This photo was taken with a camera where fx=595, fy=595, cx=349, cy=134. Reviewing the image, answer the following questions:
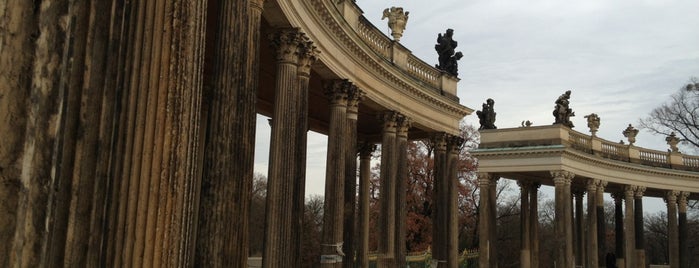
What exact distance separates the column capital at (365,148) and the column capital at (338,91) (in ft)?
45.0

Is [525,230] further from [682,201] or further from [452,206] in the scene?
[452,206]

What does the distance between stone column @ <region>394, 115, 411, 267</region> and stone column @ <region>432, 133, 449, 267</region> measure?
4.43 meters

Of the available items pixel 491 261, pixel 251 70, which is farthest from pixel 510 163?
pixel 251 70

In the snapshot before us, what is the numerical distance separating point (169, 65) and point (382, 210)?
82.8 feet

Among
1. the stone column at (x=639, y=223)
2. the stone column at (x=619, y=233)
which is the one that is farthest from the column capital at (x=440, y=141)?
the stone column at (x=619, y=233)

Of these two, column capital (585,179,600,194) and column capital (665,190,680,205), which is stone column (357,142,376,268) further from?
column capital (665,190,680,205)

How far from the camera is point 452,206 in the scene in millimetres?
36938

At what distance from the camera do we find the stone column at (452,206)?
119ft

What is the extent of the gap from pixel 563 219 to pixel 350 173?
23299 mm

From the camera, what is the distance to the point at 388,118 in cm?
3241

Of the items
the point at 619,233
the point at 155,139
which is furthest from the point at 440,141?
the point at 155,139

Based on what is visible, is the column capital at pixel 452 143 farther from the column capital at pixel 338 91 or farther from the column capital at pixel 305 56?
the column capital at pixel 305 56

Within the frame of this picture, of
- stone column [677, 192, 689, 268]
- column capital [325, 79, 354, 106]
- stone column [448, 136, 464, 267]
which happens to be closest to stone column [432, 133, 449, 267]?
stone column [448, 136, 464, 267]

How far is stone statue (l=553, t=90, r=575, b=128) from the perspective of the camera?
4709 cm
